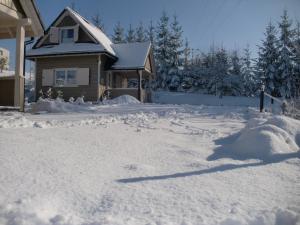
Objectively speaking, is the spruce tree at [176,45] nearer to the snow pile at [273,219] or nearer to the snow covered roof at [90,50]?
the snow covered roof at [90,50]

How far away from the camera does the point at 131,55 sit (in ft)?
62.4

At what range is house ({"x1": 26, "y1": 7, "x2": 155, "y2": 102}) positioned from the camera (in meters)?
17.2

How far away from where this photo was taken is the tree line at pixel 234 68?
3188cm

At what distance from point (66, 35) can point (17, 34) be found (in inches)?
405

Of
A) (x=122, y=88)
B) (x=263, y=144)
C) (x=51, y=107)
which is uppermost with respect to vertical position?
(x=122, y=88)

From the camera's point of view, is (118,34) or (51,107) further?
(118,34)

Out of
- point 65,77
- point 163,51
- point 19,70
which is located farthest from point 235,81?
point 19,70

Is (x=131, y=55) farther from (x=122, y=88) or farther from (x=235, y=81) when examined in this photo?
(x=235, y=81)

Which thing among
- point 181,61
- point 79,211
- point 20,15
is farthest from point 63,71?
point 181,61

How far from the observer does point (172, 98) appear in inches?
1100

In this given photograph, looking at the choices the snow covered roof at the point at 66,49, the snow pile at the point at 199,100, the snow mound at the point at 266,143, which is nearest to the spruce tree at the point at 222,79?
the snow pile at the point at 199,100

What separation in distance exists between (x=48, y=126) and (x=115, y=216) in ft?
11.2

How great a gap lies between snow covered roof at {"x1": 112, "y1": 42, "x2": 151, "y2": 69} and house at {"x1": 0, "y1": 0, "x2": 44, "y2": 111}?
9.11 m

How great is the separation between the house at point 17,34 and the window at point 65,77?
858 centimetres
